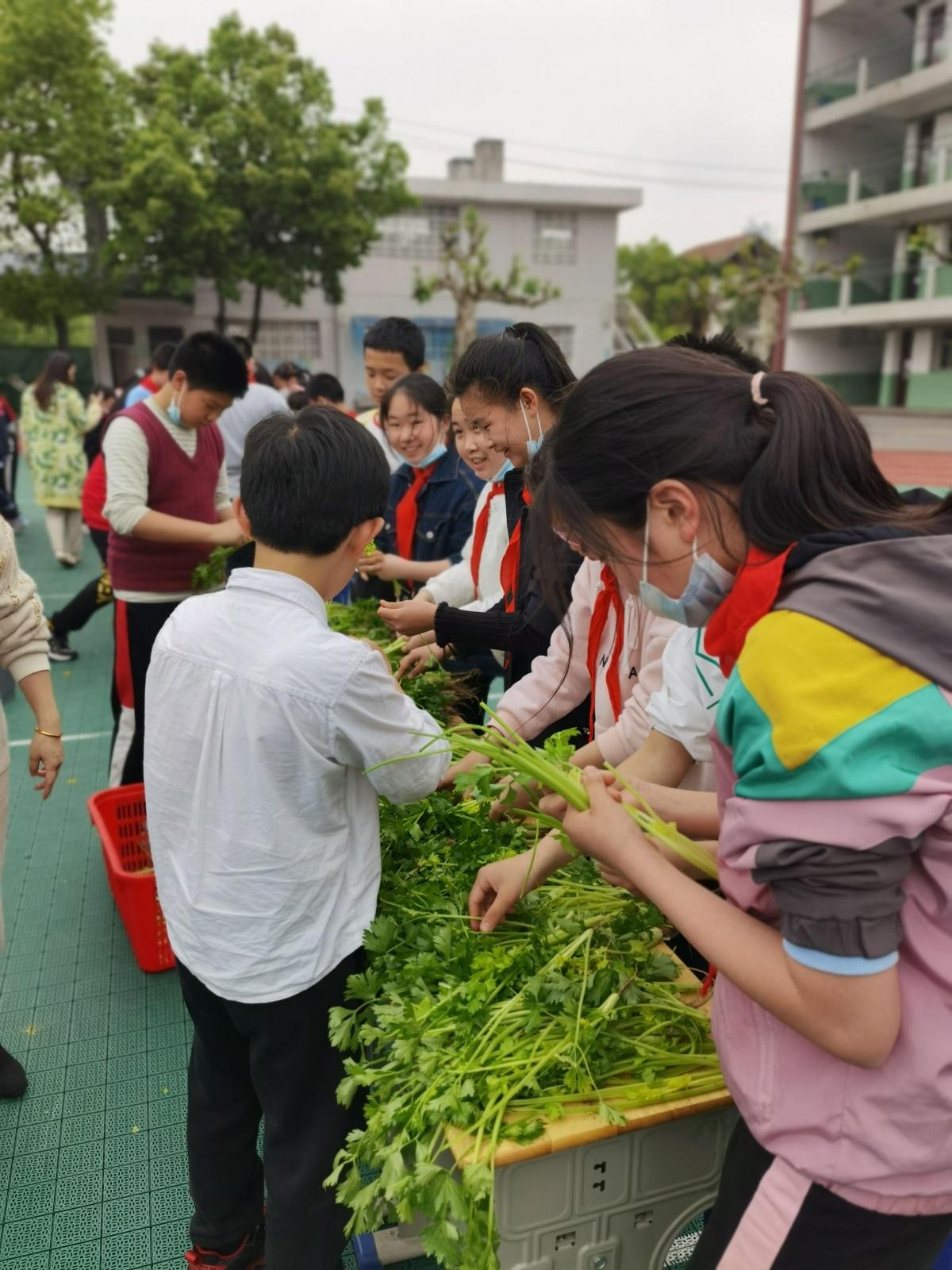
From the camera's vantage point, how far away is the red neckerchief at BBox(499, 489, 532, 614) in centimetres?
251

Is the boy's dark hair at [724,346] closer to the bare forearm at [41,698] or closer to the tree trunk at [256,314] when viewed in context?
the bare forearm at [41,698]

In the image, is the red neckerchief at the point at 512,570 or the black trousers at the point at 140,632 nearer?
the red neckerchief at the point at 512,570

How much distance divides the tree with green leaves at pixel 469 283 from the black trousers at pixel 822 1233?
60.3 ft

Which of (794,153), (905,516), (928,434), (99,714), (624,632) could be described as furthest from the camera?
(794,153)

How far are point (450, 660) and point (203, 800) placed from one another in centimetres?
159

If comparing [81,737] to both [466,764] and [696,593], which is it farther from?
[696,593]

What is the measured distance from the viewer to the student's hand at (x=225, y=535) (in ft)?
11.3

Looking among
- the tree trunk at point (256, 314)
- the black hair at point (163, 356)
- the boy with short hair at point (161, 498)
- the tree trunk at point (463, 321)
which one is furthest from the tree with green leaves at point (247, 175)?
the boy with short hair at point (161, 498)

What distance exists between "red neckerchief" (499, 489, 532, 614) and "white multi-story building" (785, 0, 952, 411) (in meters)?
21.9

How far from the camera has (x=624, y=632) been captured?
78.2 inches

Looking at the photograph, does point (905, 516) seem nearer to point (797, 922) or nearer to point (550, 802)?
point (797, 922)

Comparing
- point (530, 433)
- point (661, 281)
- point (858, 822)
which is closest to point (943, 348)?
point (530, 433)

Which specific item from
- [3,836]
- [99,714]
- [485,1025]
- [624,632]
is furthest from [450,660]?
[99,714]

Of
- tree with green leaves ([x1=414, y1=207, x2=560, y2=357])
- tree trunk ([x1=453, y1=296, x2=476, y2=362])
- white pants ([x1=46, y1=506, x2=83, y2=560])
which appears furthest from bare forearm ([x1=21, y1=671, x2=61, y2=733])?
tree trunk ([x1=453, y1=296, x2=476, y2=362])
